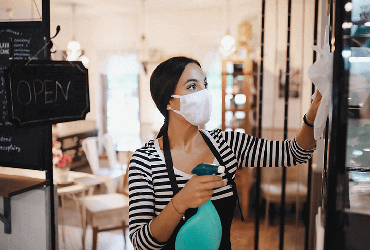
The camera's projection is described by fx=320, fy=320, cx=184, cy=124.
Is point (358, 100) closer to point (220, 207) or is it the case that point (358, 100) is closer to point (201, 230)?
point (201, 230)

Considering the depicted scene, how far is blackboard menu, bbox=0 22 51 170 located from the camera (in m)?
1.61

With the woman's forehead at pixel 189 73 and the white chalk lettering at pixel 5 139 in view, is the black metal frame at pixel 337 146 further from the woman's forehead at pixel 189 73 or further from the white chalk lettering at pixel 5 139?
the white chalk lettering at pixel 5 139

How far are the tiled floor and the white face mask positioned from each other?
2.30 metres

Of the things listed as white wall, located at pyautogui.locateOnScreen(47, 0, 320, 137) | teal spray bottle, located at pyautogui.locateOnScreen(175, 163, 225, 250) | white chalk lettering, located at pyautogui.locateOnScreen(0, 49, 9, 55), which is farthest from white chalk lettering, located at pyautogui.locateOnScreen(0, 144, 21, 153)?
white wall, located at pyautogui.locateOnScreen(47, 0, 320, 137)

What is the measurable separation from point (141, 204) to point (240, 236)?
2.59 meters

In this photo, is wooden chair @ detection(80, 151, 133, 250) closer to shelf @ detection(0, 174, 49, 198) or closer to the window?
shelf @ detection(0, 174, 49, 198)

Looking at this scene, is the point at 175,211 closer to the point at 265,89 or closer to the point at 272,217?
the point at 272,217

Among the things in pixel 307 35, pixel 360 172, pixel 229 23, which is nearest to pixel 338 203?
pixel 360 172

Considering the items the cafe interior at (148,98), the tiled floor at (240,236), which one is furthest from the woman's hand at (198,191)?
the tiled floor at (240,236)

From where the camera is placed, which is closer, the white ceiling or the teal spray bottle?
the teal spray bottle

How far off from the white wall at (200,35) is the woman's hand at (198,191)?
11.1ft

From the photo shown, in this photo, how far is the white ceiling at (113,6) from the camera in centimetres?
471

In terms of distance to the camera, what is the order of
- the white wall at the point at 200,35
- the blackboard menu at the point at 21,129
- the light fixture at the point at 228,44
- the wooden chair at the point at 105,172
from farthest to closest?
the white wall at the point at 200,35 → the wooden chair at the point at 105,172 → the light fixture at the point at 228,44 → the blackboard menu at the point at 21,129

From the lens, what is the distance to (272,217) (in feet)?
12.0
